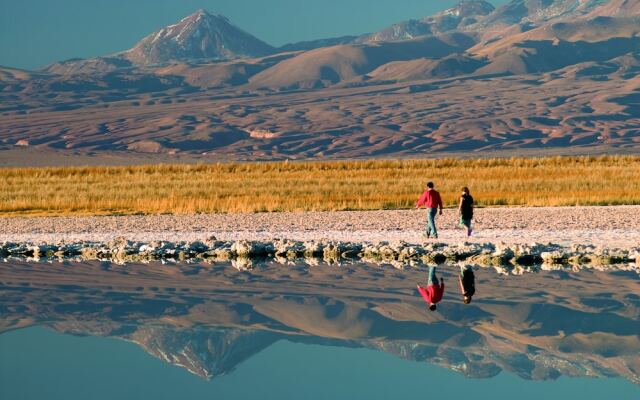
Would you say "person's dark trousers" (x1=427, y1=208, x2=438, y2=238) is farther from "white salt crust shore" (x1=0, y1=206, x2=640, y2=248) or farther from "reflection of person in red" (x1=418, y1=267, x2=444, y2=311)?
"reflection of person in red" (x1=418, y1=267, x2=444, y2=311)

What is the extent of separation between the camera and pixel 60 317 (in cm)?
1571

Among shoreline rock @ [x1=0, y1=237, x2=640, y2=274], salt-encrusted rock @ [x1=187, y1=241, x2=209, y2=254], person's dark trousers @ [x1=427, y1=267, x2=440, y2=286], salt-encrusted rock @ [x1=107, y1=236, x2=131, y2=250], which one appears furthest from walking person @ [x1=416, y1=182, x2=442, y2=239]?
salt-encrusted rock @ [x1=107, y1=236, x2=131, y2=250]

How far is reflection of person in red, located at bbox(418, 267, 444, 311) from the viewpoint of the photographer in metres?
16.5

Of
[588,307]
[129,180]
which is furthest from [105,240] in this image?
[129,180]

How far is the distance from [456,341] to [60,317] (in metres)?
5.31

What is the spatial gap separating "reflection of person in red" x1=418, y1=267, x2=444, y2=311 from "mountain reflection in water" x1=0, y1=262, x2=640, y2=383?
0.48ft

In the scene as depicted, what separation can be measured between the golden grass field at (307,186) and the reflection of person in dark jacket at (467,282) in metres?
14.1

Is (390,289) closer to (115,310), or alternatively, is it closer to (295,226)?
(115,310)

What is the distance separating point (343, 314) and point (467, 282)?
3.17 metres

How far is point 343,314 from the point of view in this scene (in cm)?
1585

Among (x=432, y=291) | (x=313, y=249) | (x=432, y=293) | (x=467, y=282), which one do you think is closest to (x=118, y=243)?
(x=313, y=249)

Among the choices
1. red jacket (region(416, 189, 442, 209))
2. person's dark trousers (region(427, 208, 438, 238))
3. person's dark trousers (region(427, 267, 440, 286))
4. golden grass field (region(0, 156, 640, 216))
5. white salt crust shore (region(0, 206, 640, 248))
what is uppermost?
red jacket (region(416, 189, 442, 209))

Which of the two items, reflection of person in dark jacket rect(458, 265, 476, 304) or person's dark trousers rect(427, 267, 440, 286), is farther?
person's dark trousers rect(427, 267, 440, 286)

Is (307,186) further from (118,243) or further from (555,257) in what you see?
(555,257)
